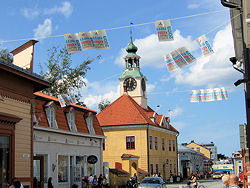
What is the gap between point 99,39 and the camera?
15305mm

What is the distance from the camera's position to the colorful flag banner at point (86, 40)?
15359mm

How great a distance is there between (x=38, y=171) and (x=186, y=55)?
12.3 metres

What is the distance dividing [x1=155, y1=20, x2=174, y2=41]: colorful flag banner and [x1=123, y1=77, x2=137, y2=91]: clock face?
42612 millimetres

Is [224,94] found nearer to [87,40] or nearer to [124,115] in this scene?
[87,40]

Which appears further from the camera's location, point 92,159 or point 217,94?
point 92,159

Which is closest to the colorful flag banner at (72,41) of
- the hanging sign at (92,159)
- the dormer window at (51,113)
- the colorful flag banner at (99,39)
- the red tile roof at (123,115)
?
the colorful flag banner at (99,39)

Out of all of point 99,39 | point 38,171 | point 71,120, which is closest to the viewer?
point 99,39

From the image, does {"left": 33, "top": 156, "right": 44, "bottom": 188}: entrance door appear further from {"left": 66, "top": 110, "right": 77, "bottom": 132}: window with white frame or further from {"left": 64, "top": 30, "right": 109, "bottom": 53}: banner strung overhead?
{"left": 64, "top": 30, "right": 109, "bottom": 53}: banner strung overhead

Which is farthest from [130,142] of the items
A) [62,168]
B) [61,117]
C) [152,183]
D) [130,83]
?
[152,183]

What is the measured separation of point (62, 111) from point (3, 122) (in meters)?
12.8

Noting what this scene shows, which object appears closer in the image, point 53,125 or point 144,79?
point 53,125

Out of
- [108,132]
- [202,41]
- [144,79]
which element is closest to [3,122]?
[202,41]

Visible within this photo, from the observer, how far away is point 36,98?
24.1 meters

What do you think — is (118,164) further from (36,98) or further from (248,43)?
(248,43)
